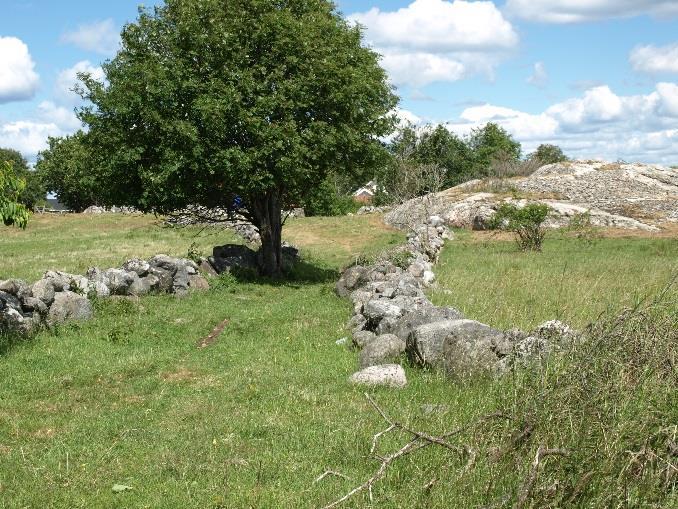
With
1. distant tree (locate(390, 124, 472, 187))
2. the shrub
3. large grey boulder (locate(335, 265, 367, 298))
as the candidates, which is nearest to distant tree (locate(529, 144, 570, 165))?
distant tree (locate(390, 124, 472, 187))

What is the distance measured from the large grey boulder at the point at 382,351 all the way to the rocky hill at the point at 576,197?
2682 cm

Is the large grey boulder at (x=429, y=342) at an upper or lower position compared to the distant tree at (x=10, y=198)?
lower

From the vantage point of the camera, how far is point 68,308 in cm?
1638

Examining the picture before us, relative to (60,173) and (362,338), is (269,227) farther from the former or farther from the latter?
(60,173)

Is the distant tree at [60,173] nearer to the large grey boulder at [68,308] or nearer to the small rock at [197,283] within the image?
the small rock at [197,283]

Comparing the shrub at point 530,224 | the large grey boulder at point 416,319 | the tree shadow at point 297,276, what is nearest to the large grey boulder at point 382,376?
the large grey boulder at point 416,319

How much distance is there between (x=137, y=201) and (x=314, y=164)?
5764 millimetres

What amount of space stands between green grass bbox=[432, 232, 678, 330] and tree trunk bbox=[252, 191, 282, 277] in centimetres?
569

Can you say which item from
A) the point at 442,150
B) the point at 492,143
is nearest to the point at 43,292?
the point at 442,150

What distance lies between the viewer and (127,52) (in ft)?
77.0

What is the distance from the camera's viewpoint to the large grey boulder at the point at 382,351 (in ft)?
40.8

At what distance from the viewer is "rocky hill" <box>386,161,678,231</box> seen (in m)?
43.5

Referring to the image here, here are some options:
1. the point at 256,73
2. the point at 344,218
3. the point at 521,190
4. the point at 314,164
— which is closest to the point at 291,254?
the point at 314,164

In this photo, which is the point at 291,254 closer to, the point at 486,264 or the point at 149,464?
the point at 486,264
